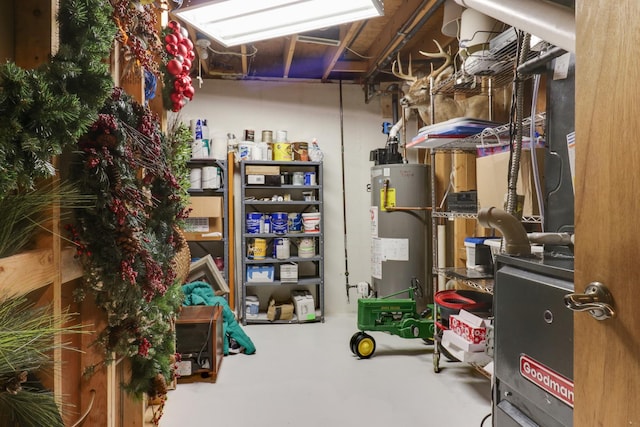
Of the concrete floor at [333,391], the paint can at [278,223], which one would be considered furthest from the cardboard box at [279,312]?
the paint can at [278,223]

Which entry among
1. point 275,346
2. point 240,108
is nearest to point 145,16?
point 275,346

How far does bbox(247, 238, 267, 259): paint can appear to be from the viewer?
13.2ft

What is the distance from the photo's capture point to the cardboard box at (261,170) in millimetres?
3992

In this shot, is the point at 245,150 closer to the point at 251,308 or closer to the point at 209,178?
the point at 209,178

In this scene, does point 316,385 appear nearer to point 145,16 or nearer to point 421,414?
point 421,414

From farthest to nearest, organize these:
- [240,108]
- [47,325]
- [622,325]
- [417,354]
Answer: [240,108] < [417,354] < [47,325] < [622,325]

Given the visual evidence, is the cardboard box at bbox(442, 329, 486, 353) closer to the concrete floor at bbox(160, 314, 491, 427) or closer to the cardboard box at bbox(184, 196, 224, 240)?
the concrete floor at bbox(160, 314, 491, 427)

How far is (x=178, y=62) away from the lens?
1.55 m

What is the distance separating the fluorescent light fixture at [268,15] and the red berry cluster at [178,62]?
0.29m

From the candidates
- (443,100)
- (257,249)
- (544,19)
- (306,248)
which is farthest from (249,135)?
(544,19)

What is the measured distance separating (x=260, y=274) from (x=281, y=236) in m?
0.44

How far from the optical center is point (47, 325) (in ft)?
2.55

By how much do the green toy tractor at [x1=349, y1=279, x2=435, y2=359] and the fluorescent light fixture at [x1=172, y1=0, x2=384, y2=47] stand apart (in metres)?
1.97

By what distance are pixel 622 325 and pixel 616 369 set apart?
3.0 inches
